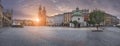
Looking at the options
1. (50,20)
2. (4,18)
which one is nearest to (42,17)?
(50,20)

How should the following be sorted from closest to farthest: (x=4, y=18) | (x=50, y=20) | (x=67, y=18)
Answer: (x=4, y=18), (x=67, y=18), (x=50, y=20)

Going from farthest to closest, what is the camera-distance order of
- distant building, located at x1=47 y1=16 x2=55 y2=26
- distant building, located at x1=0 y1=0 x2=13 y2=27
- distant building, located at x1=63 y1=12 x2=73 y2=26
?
distant building, located at x1=47 y1=16 x2=55 y2=26 < distant building, located at x1=63 y1=12 x2=73 y2=26 < distant building, located at x1=0 y1=0 x2=13 y2=27

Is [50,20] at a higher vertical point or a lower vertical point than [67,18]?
lower

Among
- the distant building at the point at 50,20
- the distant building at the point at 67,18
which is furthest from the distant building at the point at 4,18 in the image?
the distant building at the point at 50,20

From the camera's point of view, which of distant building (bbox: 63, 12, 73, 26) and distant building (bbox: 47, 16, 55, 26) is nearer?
distant building (bbox: 63, 12, 73, 26)

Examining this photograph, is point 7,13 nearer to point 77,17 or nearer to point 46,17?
point 77,17

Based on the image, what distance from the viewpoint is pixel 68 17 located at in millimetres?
146000

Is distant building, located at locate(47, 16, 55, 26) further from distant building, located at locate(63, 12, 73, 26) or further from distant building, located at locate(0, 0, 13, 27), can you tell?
distant building, located at locate(0, 0, 13, 27)

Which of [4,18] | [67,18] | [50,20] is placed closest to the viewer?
[4,18]

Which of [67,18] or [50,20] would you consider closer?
[67,18]

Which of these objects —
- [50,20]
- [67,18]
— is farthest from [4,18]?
[50,20]

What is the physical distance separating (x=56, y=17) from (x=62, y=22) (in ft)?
61.1

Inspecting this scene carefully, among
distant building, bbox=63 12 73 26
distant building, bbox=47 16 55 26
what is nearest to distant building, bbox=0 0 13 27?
distant building, bbox=63 12 73 26

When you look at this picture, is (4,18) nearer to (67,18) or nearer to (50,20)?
(67,18)
